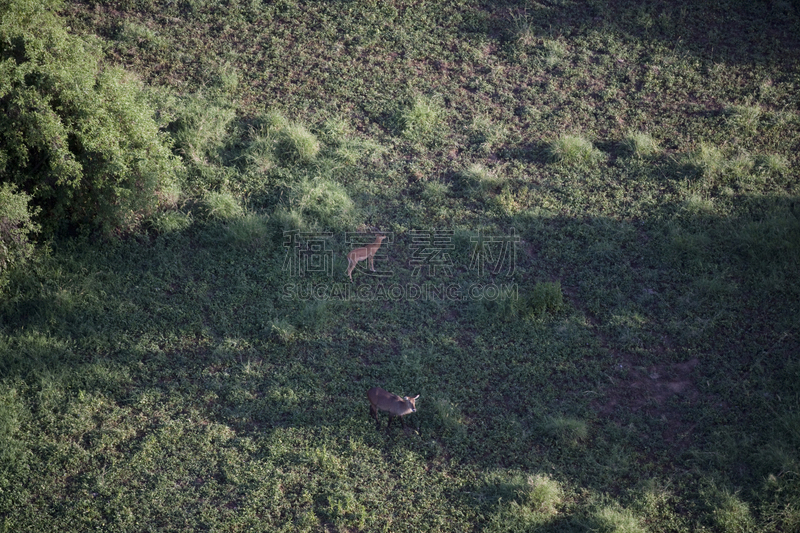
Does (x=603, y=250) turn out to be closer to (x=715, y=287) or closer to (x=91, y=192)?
(x=715, y=287)

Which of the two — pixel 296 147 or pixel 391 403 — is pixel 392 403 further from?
pixel 296 147

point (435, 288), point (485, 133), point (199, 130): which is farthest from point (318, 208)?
point (485, 133)

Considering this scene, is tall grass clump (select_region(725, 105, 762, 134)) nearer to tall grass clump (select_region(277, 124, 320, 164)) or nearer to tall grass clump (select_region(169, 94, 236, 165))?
tall grass clump (select_region(277, 124, 320, 164))

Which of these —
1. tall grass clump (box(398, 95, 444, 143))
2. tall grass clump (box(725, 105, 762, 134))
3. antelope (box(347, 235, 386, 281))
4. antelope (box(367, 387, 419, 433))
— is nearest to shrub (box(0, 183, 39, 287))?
antelope (box(347, 235, 386, 281))

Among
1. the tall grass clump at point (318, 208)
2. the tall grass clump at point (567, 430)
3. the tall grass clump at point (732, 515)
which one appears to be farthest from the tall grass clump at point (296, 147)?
the tall grass clump at point (732, 515)

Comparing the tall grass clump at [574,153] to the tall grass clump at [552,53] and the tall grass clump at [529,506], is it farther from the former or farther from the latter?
the tall grass clump at [529,506]
